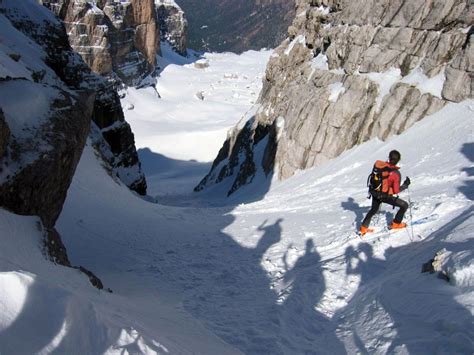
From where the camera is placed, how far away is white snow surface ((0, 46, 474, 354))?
4.16 metres

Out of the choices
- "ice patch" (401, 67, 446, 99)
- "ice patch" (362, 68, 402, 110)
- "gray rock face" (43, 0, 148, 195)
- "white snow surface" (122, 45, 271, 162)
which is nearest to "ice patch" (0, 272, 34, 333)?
"ice patch" (401, 67, 446, 99)

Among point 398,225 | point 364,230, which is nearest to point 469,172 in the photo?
point 398,225

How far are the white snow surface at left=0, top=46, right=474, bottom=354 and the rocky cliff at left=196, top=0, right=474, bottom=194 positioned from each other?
1.99 m

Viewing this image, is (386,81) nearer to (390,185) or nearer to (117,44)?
(390,185)

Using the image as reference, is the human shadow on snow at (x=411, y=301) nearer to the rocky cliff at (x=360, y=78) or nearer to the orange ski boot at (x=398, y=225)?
the orange ski boot at (x=398, y=225)

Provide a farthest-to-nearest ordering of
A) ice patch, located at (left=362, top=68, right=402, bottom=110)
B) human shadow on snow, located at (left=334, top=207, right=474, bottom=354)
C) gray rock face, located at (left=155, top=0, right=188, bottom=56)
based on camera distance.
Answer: gray rock face, located at (left=155, top=0, right=188, bottom=56)
ice patch, located at (left=362, top=68, right=402, bottom=110)
human shadow on snow, located at (left=334, top=207, right=474, bottom=354)

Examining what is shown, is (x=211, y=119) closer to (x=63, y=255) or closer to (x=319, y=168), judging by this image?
(x=319, y=168)

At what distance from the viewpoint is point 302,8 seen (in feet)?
115

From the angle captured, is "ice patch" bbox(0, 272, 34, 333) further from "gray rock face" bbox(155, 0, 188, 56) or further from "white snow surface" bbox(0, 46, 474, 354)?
"gray rock face" bbox(155, 0, 188, 56)

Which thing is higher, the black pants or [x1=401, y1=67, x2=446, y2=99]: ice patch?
[x1=401, y1=67, x2=446, y2=99]: ice patch

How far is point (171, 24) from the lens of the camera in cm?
15600

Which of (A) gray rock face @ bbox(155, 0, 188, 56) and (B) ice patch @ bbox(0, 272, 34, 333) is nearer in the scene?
(B) ice patch @ bbox(0, 272, 34, 333)

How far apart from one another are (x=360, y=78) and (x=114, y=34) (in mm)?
85017

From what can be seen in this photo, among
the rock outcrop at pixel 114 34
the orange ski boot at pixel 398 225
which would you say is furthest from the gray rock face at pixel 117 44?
the orange ski boot at pixel 398 225
